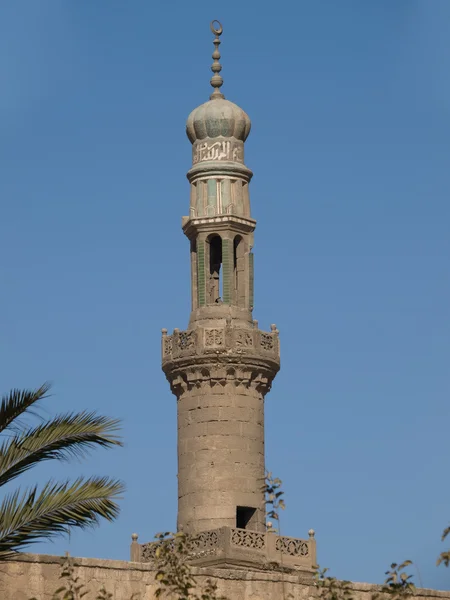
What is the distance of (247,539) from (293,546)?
1.12 m

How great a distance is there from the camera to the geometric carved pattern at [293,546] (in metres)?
41.7

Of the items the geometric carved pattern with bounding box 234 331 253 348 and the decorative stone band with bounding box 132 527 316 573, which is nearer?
the decorative stone band with bounding box 132 527 316 573

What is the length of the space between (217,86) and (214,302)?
5.24m

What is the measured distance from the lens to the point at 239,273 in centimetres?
4453

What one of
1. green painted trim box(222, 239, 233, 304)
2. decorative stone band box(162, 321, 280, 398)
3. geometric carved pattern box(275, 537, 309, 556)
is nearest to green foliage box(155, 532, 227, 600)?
geometric carved pattern box(275, 537, 309, 556)

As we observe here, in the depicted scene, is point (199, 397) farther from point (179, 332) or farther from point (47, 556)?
point (47, 556)

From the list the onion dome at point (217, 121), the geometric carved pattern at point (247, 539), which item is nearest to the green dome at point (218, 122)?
the onion dome at point (217, 121)

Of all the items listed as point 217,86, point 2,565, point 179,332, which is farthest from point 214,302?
point 2,565

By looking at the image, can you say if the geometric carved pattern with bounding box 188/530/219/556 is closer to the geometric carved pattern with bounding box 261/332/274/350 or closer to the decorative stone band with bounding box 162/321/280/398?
the decorative stone band with bounding box 162/321/280/398

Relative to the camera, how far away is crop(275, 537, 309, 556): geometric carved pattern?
1640 inches

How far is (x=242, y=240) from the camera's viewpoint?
44.7 m

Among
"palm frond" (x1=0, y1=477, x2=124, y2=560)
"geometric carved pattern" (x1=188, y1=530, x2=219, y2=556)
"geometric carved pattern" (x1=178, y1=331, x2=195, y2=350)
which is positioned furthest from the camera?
"geometric carved pattern" (x1=178, y1=331, x2=195, y2=350)

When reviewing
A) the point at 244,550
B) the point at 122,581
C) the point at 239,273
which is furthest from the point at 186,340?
the point at 122,581

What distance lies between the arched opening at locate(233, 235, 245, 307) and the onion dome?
2.46 m
